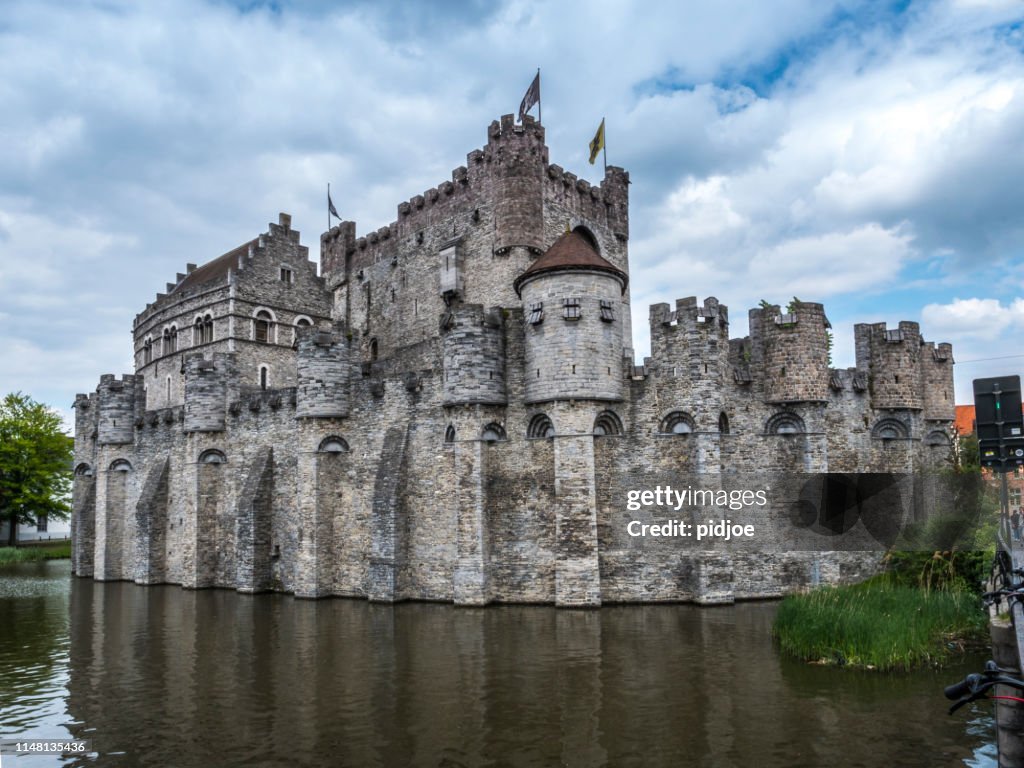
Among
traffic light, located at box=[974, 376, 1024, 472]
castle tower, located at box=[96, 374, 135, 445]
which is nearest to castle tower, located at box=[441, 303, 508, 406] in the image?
traffic light, located at box=[974, 376, 1024, 472]

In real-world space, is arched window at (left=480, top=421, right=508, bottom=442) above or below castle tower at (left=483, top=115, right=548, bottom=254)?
below

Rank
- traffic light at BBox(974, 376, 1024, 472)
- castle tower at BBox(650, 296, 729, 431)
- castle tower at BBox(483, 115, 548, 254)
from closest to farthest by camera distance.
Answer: traffic light at BBox(974, 376, 1024, 472) → castle tower at BBox(650, 296, 729, 431) → castle tower at BBox(483, 115, 548, 254)

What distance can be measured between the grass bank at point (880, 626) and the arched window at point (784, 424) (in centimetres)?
727

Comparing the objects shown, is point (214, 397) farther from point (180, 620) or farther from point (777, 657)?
point (777, 657)

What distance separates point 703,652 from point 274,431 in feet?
59.0

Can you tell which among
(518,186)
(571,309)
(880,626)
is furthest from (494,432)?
(880,626)

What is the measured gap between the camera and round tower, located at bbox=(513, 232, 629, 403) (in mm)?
21359

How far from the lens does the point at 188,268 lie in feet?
145

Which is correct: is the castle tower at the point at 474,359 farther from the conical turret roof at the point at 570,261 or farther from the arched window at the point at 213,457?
the arched window at the point at 213,457

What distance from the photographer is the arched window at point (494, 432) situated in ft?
73.4

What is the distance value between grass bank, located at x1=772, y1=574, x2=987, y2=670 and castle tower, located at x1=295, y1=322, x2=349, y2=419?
15569 mm

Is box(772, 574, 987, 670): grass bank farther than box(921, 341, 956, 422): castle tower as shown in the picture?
No

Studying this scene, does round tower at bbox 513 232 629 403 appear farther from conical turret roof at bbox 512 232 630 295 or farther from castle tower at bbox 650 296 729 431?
castle tower at bbox 650 296 729 431

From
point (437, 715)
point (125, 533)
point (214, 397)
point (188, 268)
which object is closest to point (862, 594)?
point (437, 715)
